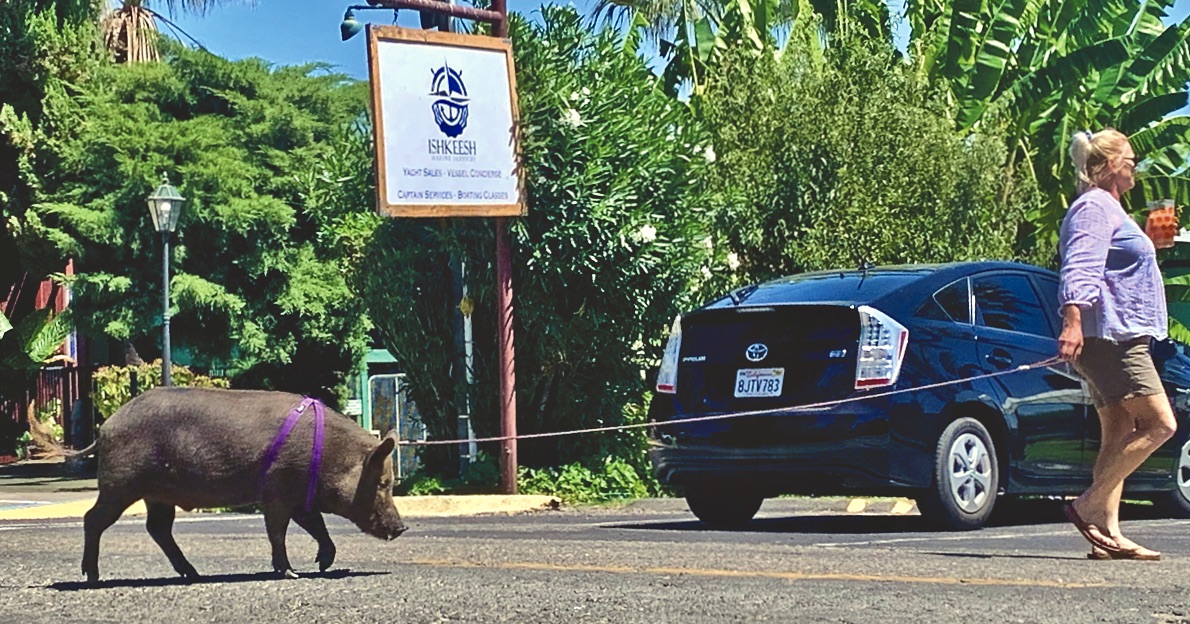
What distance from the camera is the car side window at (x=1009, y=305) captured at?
37.2ft

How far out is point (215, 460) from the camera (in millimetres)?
7203

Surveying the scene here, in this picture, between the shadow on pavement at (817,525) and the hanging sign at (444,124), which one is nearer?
the shadow on pavement at (817,525)

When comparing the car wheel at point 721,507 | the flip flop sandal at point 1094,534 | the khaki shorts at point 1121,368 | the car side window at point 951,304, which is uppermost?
the car side window at point 951,304

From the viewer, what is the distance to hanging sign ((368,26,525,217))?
16.5 metres

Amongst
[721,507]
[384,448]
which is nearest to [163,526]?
[384,448]

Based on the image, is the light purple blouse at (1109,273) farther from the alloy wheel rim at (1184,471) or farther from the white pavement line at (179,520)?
the white pavement line at (179,520)

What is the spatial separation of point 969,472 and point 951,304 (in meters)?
1.02

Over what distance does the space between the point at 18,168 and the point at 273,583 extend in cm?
2492

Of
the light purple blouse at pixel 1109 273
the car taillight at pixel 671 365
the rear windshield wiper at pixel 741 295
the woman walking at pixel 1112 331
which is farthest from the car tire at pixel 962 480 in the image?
the light purple blouse at pixel 1109 273

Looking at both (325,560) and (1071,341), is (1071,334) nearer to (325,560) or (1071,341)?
(1071,341)

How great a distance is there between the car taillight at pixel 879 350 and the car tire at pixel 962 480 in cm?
50

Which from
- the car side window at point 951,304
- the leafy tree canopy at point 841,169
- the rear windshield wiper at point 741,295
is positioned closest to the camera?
the car side window at point 951,304

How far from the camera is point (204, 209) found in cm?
2845

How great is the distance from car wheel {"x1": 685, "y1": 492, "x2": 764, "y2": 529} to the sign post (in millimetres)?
4768
